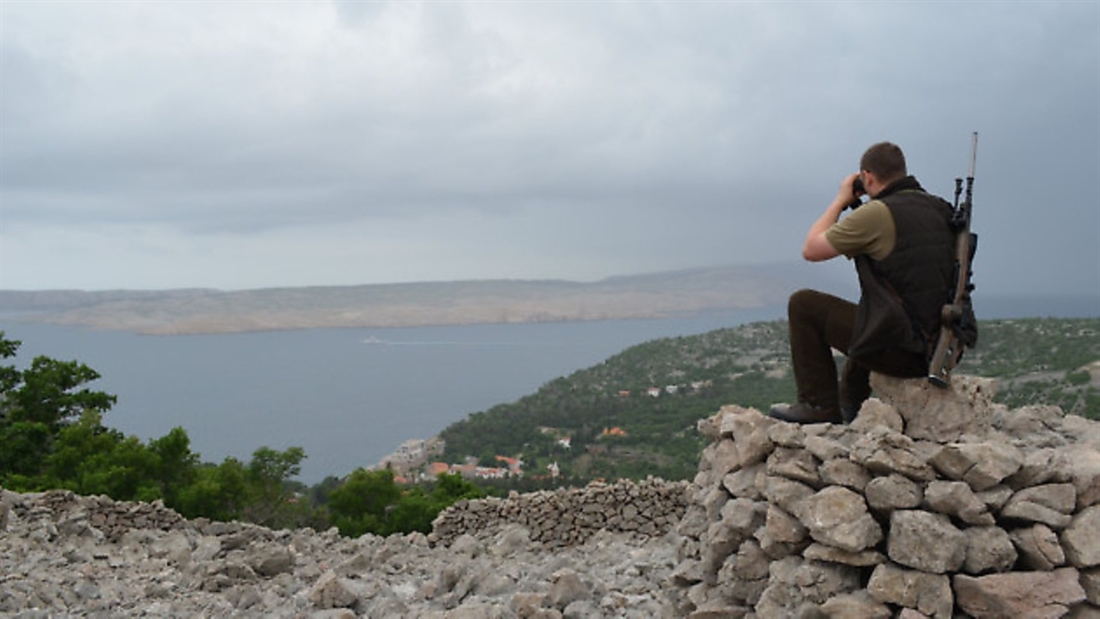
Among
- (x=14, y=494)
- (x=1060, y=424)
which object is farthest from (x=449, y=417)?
(x=1060, y=424)

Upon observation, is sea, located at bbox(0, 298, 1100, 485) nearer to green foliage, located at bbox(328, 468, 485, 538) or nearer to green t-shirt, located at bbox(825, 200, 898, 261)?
green foliage, located at bbox(328, 468, 485, 538)

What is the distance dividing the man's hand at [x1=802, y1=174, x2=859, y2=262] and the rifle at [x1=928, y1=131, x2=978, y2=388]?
655 millimetres

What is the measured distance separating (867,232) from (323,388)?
5568 inches

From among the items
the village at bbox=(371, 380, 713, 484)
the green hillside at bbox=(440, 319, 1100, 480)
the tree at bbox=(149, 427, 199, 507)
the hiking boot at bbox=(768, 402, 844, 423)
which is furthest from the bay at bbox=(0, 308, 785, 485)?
the hiking boot at bbox=(768, 402, 844, 423)

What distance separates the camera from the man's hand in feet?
16.2

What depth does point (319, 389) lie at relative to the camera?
13862 centimetres

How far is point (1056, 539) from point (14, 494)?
14.2 m

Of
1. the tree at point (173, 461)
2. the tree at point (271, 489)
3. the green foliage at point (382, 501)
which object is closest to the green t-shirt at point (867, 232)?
the green foliage at point (382, 501)

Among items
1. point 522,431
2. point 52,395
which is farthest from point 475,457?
point 52,395

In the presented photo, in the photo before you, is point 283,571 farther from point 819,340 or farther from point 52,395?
point 52,395

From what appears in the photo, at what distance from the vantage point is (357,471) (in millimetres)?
20812

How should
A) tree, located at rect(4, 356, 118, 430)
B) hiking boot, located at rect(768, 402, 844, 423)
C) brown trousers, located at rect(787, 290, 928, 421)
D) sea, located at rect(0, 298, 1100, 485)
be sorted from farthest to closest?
sea, located at rect(0, 298, 1100, 485) → tree, located at rect(4, 356, 118, 430) → hiking boot, located at rect(768, 402, 844, 423) → brown trousers, located at rect(787, 290, 928, 421)

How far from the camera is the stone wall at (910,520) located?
170 inches

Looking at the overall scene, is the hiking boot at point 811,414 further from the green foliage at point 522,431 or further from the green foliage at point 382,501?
the green foliage at point 382,501
